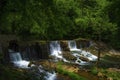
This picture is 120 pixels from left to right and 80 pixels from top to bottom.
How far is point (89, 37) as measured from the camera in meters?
45.3

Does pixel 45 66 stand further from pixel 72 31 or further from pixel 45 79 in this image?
pixel 72 31

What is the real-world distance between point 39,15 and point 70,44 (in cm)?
2447

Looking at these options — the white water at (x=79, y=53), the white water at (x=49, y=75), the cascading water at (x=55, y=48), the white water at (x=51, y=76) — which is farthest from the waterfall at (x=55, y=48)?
the white water at (x=51, y=76)

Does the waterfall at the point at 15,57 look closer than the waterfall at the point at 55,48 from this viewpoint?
Yes

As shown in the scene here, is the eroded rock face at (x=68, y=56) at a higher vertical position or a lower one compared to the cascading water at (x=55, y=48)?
lower

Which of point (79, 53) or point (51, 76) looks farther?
point (79, 53)

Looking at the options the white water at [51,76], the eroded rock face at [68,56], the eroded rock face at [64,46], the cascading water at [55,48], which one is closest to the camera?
the white water at [51,76]

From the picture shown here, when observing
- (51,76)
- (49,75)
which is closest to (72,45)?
(49,75)

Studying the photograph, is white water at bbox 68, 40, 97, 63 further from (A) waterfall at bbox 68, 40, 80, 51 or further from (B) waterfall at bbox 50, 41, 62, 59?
(B) waterfall at bbox 50, 41, 62, 59

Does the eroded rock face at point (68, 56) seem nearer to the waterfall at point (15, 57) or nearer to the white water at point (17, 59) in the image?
the white water at point (17, 59)

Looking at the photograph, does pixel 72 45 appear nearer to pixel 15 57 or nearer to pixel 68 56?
pixel 68 56

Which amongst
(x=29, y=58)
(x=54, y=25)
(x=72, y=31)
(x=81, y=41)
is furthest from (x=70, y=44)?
(x=54, y=25)

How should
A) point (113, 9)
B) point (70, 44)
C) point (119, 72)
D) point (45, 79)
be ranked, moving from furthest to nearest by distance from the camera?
1. point (70, 44)
2. point (113, 9)
3. point (119, 72)
4. point (45, 79)

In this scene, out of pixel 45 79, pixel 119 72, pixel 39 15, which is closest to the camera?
pixel 39 15
